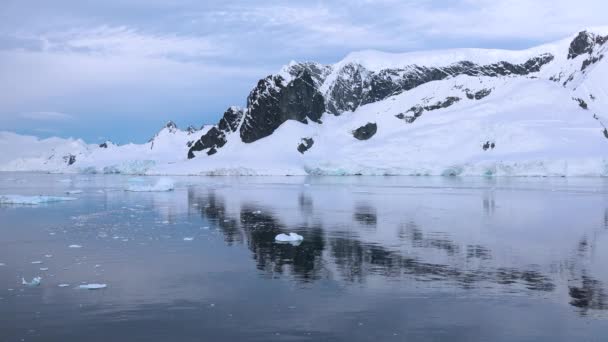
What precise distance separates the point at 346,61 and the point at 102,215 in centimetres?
16209

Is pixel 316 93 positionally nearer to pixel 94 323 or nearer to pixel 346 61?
pixel 346 61

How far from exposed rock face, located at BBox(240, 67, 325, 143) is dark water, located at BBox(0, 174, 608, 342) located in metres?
123

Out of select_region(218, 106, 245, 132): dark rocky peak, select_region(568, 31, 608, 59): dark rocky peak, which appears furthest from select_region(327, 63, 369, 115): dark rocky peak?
select_region(568, 31, 608, 59): dark rocky peak

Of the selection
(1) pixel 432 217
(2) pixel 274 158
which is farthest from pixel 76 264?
(2) pixel 274 158

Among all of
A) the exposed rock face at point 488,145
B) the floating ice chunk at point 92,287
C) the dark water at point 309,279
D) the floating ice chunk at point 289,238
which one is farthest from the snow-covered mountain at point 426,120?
the floating ice chunk at point 92,287

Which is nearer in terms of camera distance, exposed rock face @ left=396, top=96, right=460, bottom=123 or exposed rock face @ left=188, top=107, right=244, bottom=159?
exposed rock face @ left=396, top=96, right=460, bottom=123

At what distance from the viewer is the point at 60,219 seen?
119 ft

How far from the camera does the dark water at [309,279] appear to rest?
44.5ft

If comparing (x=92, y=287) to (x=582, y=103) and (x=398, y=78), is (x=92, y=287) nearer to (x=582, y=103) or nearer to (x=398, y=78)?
(x=582, y=103)

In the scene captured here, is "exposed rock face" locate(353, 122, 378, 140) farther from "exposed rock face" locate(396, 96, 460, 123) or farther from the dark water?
the dark water

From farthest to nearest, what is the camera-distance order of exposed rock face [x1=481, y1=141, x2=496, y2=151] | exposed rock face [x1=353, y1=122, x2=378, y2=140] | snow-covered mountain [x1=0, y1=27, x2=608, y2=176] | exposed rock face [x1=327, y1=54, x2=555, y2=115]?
exposed rock face [x1=327, y1=54, x2=555, y2=115]
exposed rock face [x1=353, y1=122, x2=378, y2=140]
exposed rock face [x1=481, y1=141, x2=496, y2=151]
snow-covered mountain [x1=0, y1=27, x2=608, y2=176]

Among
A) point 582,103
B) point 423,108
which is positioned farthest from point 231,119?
point 582,103

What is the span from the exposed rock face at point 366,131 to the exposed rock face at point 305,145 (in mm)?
11187

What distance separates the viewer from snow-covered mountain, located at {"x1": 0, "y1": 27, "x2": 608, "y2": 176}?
123 metres
